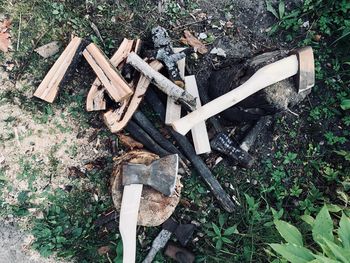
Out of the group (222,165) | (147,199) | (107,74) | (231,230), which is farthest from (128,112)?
(231,230)

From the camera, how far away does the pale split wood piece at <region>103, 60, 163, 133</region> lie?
357cm

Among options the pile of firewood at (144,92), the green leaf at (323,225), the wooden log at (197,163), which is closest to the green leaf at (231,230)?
the wooden log at (197,163)

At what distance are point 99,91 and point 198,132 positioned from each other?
88 centimetres

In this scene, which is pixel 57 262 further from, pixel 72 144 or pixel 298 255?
pixel 298 255

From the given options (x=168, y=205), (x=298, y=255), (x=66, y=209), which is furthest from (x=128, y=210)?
(x=298, y=255)

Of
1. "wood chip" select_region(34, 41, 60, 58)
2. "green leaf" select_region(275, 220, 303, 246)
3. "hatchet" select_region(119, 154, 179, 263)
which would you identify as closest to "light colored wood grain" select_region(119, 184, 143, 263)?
"hatchet" select_region(119, 154, 179, 263)

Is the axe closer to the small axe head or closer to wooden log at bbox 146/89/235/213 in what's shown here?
Answer: the small axe head

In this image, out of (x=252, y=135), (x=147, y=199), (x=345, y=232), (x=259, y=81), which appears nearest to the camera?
(x=345, y=232)

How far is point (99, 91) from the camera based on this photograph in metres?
3.56

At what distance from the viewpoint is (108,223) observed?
376 centimetres

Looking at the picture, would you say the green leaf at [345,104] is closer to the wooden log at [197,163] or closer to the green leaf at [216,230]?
the wooden log at [197,163]

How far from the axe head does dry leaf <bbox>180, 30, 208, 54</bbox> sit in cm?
105

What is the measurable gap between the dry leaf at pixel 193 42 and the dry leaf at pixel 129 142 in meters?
0.97

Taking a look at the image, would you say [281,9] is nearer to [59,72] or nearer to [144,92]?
[144,92]
